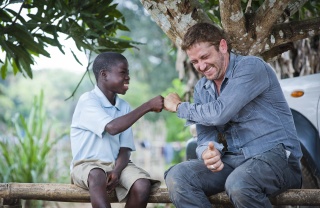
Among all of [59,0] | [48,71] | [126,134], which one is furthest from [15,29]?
[48,71]

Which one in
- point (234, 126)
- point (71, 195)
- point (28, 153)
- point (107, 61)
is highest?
point (107, 61)

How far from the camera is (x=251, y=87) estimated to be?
11.2ft

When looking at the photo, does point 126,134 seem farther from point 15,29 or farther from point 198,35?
point 15,29

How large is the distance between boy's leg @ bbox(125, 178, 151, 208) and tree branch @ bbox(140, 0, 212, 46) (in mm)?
1172

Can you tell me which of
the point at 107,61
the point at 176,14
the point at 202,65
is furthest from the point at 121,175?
the point at 176,14

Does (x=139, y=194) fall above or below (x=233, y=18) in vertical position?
below

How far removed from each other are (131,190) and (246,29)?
4.84 feet

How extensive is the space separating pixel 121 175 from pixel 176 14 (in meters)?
1.27

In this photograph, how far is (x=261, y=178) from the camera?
3266mm

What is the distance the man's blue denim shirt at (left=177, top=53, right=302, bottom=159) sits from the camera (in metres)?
3.39

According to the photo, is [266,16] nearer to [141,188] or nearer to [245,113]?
[245,113]

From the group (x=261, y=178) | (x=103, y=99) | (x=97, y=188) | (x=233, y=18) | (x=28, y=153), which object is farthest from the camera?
(x=28, y=153)

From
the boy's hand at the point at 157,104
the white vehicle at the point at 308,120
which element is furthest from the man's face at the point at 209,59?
the white vehicle at the point at 308,120

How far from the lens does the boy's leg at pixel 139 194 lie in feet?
12.2
